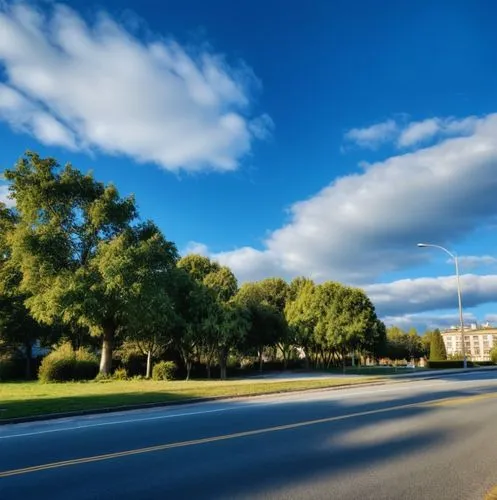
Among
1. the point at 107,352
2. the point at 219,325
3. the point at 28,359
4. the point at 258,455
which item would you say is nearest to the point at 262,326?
the point at 219,325

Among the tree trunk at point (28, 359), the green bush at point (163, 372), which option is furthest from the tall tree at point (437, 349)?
the tree trunk at point (28, 359)

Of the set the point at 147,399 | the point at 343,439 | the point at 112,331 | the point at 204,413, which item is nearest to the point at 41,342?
the point at 112,331

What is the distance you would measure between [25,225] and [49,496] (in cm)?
2947

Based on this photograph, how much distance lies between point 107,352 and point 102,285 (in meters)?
5.61

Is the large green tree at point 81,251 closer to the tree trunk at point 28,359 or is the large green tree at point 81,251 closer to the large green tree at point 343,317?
the tree trunk at point 28,359

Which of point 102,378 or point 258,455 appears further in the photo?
point 102,378

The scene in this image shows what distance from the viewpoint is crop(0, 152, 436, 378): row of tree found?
29.4 m

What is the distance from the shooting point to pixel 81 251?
32906 mm

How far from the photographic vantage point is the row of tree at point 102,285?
96.4 feet

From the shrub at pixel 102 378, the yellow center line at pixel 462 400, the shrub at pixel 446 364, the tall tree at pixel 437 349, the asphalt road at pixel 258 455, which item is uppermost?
the tall tree at pixel 437 349

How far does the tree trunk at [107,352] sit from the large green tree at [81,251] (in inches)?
2.4

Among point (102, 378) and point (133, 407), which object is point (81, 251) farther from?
point (133, 407)

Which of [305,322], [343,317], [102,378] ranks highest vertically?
[343,317]

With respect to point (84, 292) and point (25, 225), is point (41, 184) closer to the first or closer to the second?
point (25, 225)
